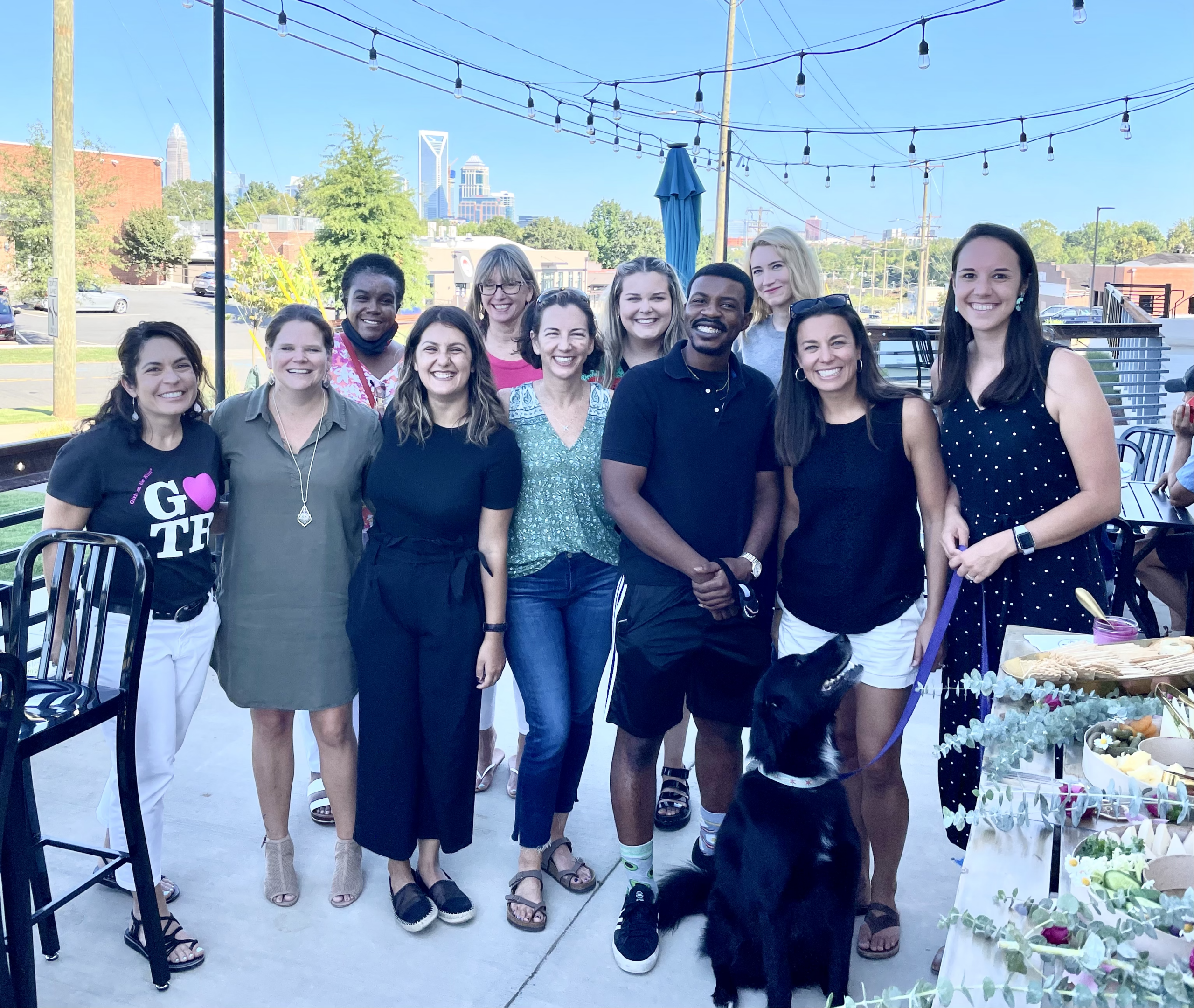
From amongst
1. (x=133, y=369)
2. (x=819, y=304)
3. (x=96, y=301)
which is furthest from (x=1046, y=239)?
(x=133, y=369)

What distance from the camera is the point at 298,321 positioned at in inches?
104

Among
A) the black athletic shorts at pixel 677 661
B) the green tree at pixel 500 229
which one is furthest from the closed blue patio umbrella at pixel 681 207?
the green tree at pixel 500 229

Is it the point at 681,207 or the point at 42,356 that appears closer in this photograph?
the point at 681,207

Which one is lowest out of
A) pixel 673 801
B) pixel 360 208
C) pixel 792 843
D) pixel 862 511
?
pixel 673 801

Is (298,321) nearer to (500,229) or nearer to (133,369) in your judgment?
(133,369)

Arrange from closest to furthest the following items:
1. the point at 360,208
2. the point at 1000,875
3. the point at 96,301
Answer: the point at 1000,875
the point at 360,208
the point at 96,301

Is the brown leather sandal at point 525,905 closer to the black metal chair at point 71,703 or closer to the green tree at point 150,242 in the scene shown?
the black metal chair at point 71,703

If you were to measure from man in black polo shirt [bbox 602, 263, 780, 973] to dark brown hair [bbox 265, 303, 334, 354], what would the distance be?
85 centimetres

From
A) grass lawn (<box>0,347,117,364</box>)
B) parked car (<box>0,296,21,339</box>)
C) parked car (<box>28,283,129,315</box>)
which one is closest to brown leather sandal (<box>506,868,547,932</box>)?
grass lawn (<box>0,347,117,364</box>)

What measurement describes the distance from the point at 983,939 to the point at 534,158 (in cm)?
8440

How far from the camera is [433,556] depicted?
258 centimetres

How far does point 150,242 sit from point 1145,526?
4281 cm

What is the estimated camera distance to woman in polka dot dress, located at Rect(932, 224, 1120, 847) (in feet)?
7.36

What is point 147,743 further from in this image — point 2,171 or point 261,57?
point 261,57
